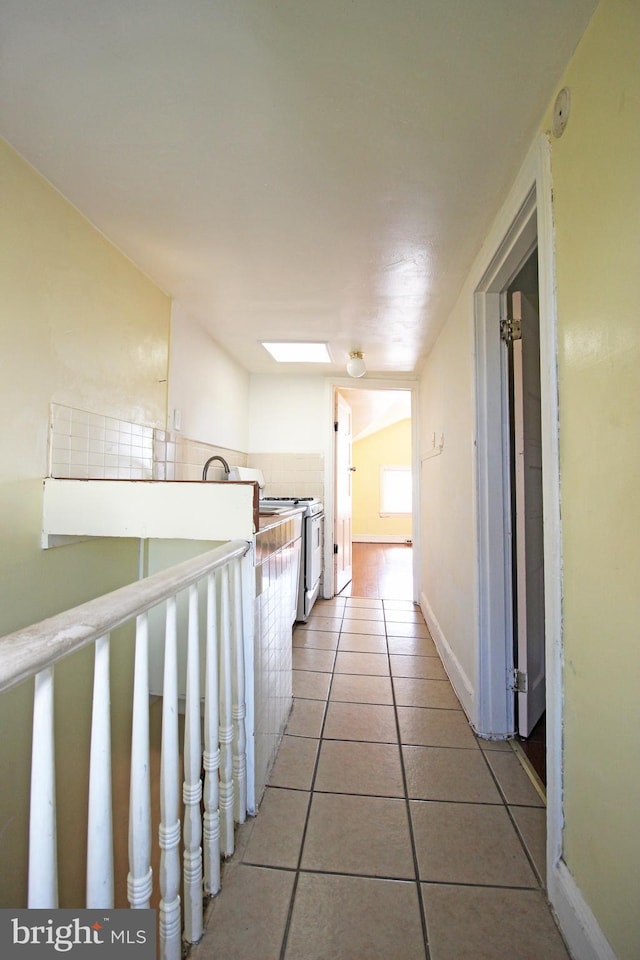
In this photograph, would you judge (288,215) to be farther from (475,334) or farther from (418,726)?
(418,726)

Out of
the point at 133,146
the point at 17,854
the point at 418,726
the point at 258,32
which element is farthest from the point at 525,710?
the point at 133,146

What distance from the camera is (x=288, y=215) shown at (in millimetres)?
1505

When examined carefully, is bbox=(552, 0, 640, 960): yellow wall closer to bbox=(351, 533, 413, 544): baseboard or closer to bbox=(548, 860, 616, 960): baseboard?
bbox=(548, 860, 616, 960): baseboard

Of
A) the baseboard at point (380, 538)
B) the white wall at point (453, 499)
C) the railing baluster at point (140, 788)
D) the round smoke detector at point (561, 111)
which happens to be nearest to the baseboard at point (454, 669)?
the white wall at point (453, 499)

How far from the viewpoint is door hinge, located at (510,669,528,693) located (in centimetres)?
168

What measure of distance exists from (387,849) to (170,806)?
745 millimetres

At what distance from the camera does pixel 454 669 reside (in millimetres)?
2109

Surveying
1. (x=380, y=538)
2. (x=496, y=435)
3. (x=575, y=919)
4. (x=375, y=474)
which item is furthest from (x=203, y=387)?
(x=380, y=538)

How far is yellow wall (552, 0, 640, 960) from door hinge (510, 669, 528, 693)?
2.44 ft

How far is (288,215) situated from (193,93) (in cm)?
52

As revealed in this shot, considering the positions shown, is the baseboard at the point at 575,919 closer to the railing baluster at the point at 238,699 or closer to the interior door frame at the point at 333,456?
the railing baluster at the point at 238,699

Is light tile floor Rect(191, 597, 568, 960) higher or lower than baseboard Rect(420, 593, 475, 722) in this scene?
lower

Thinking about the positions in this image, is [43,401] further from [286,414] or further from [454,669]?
[286,414]

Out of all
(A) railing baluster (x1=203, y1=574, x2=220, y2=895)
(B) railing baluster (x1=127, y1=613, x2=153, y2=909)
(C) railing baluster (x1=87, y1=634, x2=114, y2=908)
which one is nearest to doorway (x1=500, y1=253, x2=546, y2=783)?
(A) railing baluster (x1=203, y1=574, x2=220, y2=895)
